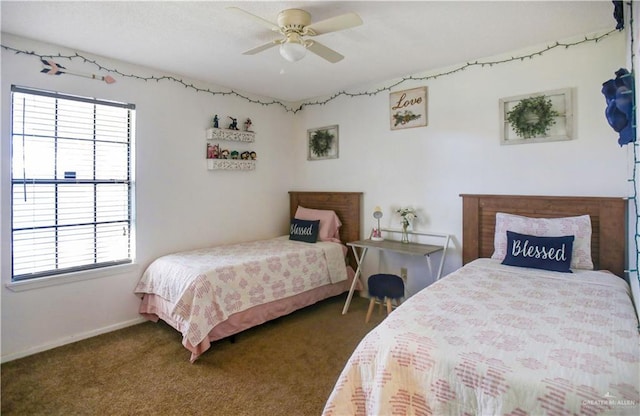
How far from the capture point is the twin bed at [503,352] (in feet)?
3.51

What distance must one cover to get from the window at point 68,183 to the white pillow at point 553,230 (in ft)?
10.7

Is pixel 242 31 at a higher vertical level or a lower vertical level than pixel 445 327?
higher

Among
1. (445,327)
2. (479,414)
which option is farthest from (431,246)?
(479,414)

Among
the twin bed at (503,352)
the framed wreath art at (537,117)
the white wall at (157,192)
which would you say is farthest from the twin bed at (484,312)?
the framed wreath art at (537,117)

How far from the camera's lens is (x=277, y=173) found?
4457mm

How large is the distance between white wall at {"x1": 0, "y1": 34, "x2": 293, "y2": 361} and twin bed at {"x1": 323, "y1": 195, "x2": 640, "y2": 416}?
2509 millimetres

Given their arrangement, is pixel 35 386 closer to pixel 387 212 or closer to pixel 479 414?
pixel 479 414

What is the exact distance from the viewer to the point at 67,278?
2791 mm

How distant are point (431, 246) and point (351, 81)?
6.35ft

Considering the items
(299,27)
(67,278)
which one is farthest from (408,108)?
(67,278)

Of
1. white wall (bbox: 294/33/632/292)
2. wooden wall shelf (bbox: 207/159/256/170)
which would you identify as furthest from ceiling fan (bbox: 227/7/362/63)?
wooden wall shelf (bbox: 207/159/256/170)

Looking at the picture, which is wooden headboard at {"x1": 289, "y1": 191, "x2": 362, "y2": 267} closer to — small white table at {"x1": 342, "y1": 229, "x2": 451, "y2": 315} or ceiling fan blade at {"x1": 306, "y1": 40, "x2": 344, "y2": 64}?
small white table at {"x1": 342, "y1": 229, "x2": 451, "y2": 315}

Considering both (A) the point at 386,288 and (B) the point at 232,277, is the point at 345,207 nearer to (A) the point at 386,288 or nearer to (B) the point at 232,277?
(A) the point at 386,288

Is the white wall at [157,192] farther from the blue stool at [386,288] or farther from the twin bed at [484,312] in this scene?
the blue stool at [386,288]
